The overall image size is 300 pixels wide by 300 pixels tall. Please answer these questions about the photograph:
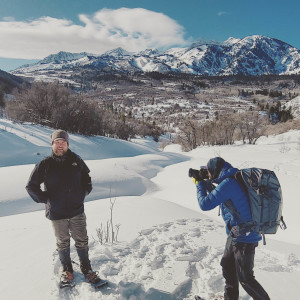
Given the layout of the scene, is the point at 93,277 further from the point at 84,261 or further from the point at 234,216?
the point at 234,216

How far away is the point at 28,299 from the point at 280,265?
330 cm

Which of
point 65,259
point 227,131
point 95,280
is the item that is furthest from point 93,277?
point 227,131

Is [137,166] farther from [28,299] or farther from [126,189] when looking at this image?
[28,299]

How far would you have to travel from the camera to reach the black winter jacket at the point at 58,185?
121 inches

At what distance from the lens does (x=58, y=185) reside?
3117mm

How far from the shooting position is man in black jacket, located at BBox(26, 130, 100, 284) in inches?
122

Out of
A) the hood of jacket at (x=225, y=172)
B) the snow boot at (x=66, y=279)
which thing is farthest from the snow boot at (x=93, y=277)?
the hood of jacket at (x=225, y=172)

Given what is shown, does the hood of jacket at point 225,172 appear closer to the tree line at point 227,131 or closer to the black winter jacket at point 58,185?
the black winter jacket at point 58,185

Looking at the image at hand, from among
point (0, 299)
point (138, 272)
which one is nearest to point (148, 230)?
point (138, 272)

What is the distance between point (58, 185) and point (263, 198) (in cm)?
221

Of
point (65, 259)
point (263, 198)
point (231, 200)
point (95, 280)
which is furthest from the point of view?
point (65, 259)

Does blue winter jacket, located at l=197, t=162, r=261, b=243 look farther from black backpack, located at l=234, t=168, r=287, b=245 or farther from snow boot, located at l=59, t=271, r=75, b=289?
snow boot, located at l=59, t=271, r=75, b=289

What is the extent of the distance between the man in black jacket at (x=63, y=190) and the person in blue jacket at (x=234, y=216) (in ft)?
4.81

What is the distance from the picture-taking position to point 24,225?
5621 millimetres
